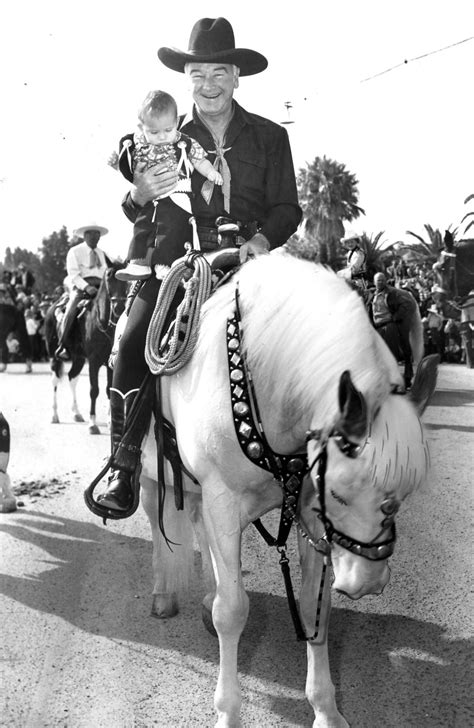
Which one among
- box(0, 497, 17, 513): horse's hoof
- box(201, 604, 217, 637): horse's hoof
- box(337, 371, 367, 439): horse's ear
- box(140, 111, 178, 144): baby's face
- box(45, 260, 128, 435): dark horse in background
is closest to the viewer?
box(337, 371, 367, 439): horse's ear

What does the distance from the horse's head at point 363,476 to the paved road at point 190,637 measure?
0.73 feet

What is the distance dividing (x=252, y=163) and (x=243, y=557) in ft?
9.03

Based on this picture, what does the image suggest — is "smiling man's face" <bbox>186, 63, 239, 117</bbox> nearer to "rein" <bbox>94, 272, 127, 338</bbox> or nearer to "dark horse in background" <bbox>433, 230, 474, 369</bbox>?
"rein" <bbox>94, 272, 127, 338</bbox>

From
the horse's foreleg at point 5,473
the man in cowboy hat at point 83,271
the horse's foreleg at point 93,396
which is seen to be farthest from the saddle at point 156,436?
the man in cowboy hat at point 83,271

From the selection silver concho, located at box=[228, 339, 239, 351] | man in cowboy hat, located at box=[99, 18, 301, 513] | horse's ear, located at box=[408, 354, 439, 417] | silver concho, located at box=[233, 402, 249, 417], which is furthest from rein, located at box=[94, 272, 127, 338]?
horse's ear, located at box=[408, 354, 439, 417]

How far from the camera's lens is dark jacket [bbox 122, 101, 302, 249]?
380 cm

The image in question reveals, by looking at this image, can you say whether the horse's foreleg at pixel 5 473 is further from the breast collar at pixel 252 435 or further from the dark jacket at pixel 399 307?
the dark jacket at pixel 399 307

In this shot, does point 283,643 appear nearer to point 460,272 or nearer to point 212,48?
point 212,48

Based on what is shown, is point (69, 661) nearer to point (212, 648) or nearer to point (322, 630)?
point (212, 648)

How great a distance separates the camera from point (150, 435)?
3.92m

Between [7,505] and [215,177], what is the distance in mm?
3722

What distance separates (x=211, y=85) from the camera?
379cm

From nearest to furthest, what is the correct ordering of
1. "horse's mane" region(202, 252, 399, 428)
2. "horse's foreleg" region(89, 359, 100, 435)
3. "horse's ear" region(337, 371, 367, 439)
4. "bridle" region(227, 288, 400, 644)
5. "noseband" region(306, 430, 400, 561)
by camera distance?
1. "horse's ear" region(337, 371, 367, 439)
2. "noseband" region(306, 430, 400, 561)
3. "horse's mane" region(202, 252, 399, 428)
4. "bridle" region(227, 288, 400, 644)
5. "horse's foreleg" region(89, 359, 100, 435)

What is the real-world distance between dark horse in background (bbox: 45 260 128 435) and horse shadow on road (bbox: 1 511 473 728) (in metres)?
4.63
